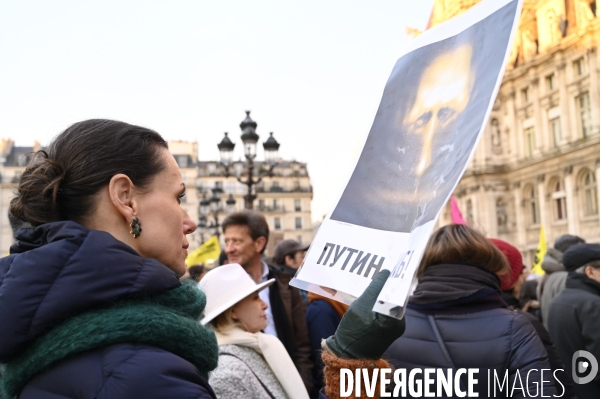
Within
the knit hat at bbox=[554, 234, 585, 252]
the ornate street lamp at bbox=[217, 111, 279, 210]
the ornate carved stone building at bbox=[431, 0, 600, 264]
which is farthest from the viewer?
the ornate carved stone building at bbox=[431, 0, 600, 264]

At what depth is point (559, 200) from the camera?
3209 centimetres

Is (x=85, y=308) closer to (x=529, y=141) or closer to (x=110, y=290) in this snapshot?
(x=110, y=290)

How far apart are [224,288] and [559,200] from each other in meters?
32.0

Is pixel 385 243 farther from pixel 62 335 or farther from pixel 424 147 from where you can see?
pixel 62 335

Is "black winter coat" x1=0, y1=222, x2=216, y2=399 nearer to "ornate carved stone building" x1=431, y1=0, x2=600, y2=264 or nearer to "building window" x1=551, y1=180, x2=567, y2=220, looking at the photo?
"ornate carved stone building" x1=431, y1=0, x2=600, y2=264

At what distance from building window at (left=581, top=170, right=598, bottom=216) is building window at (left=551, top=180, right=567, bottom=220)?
1.43m

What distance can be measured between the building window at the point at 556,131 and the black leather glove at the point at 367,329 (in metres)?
32.6

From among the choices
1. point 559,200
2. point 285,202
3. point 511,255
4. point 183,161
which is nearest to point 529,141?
point 559,200

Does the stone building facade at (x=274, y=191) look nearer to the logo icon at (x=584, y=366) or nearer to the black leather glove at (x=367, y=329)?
the logo icon at (x=584, y=366)

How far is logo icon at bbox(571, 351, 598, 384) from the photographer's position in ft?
12.8

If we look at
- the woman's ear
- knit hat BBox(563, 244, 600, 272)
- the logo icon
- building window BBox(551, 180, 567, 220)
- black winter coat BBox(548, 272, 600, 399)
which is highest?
building window BBox(551, 180, 567, 220)

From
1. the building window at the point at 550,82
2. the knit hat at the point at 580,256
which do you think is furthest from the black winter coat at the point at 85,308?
the building window at the point at 550,82

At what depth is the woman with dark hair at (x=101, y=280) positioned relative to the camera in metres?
1.28

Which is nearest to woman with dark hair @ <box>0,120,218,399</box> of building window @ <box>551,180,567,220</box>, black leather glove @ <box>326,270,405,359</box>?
black leather glove @ <box>326,270,405,359</box>
